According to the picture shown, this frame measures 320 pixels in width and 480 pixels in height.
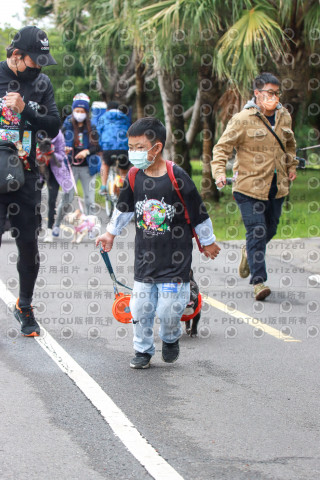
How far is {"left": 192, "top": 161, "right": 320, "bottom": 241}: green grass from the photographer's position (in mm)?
13719

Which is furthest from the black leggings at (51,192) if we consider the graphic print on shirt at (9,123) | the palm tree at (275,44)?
the graphic print on shirt at (9,123)

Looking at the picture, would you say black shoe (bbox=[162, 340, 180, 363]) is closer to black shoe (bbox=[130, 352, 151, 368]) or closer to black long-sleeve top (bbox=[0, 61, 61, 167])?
black shoe (bbox=[130, 352, 151, 368])

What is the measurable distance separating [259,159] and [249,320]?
67.9 inches

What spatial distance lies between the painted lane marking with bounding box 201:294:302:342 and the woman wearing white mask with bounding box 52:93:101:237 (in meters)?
4.68

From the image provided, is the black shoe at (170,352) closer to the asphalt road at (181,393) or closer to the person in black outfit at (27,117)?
the asphalt road at (181,393)

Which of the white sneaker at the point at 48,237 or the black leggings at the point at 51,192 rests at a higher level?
the black leggings at the point at 51,192

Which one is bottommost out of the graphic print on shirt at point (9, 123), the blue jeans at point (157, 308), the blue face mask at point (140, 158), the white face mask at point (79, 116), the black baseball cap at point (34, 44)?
the blue jeans at point (157, 308)

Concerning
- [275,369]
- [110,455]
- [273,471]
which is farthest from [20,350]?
[273,471]

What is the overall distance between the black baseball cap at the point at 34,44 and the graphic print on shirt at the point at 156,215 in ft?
3.95

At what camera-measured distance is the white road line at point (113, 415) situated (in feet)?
13.7

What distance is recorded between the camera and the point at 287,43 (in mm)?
15602

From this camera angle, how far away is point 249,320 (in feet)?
25.2

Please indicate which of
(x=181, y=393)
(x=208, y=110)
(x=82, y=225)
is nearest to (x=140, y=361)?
(x=181, y=393)

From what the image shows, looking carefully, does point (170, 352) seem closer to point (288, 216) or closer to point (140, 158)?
point (140, 158)
